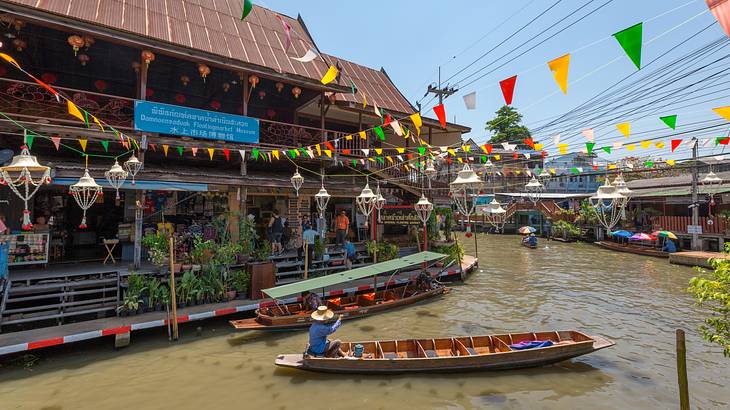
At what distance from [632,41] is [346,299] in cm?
1043

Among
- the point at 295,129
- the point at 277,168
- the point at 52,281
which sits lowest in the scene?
the point at 52,281

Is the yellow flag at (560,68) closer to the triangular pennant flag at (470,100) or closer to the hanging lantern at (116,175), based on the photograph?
the triangular pennant flag at (470,100)

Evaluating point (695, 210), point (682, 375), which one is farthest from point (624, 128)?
point (695, 210)

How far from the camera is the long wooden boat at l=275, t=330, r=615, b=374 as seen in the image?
781 cm

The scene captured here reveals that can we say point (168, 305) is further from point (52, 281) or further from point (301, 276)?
point (301, 276)

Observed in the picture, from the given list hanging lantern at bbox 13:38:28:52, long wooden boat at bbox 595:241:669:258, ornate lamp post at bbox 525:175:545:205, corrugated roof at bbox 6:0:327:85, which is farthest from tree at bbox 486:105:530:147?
hanging lantern at bbox 13:38:28:52

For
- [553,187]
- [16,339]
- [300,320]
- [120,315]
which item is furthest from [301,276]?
[553,187]

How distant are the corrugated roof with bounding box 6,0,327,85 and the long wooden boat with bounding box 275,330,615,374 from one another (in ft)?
33.6

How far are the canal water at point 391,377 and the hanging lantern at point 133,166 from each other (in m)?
4.83

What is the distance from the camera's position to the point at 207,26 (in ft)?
47.1

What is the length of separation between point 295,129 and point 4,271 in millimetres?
9904

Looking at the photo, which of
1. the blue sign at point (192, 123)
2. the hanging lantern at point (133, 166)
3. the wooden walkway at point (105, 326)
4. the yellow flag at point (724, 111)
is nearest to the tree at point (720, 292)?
the yellow flag at point (724, 111)

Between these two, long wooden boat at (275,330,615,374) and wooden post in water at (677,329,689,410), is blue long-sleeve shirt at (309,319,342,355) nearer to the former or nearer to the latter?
long wooden boat at (275,330,615,374)

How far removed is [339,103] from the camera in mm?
15320
